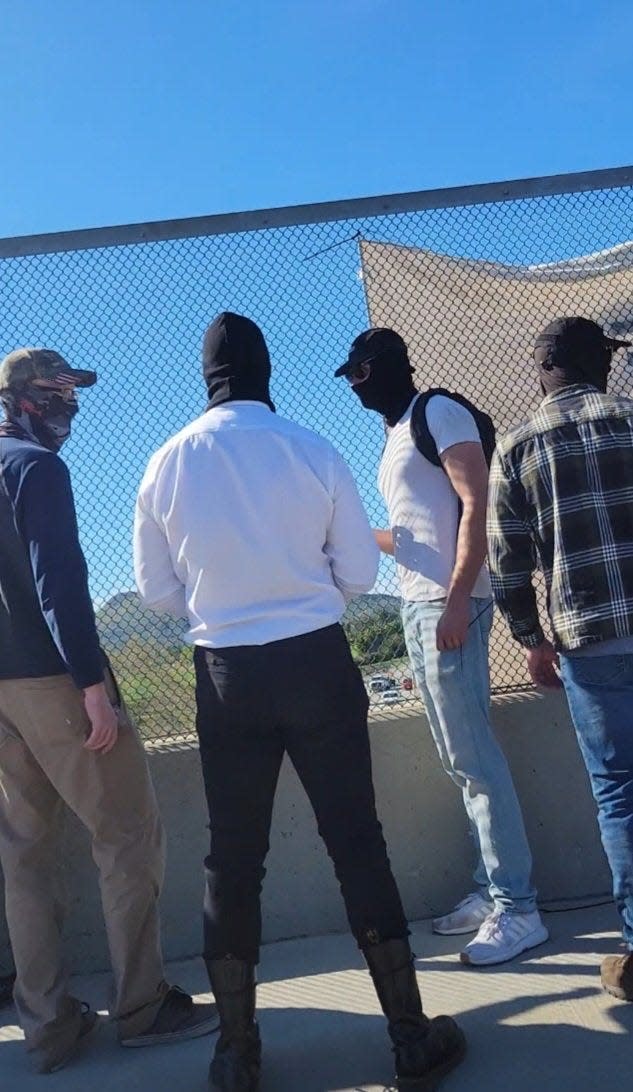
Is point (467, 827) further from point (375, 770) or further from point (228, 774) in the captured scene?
point (228, 774)

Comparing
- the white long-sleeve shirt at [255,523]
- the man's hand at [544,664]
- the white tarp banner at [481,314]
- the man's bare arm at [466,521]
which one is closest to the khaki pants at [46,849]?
the white long-sleeve shirt at [255,523]

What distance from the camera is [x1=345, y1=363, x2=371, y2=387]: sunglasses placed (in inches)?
140

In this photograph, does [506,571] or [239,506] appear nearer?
[239,506]

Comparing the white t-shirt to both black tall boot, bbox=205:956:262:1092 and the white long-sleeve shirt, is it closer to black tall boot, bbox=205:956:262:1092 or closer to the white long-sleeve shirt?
the white long-sleeve shirt

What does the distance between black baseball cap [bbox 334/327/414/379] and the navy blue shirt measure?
115 centimetres

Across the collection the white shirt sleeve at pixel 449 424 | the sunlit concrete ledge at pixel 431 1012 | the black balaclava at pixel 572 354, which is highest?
the black balaclava at pixel 572 354

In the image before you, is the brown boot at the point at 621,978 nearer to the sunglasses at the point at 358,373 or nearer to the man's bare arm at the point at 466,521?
the man's bare arm at the point at 466,521

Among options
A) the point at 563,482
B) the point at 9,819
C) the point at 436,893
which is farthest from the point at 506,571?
→ the point at 9,819

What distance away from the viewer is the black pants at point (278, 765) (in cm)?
258

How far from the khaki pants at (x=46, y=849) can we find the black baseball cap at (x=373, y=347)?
4.86ft

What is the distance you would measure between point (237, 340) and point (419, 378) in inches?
53.9

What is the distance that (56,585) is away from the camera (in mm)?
2869

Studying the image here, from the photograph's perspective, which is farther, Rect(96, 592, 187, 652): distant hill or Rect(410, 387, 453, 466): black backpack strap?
Rect(96, 592, 187, 652): distant hill

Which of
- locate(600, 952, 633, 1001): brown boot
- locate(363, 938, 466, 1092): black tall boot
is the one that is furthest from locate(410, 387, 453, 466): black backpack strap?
locate(600, 952, 633, 1001): brown boot
